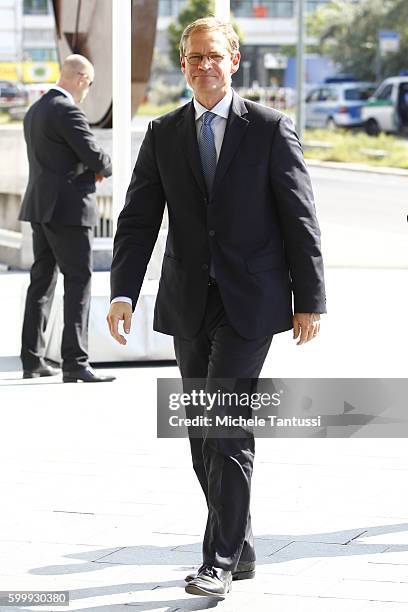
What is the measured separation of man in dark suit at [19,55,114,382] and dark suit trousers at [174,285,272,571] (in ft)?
12.9

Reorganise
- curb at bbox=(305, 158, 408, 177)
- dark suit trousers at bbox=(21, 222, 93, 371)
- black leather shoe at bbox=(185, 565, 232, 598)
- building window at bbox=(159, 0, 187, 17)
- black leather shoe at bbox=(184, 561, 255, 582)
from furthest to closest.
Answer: building window at bbox=(159, 0, 187, 17) < curb at bbox=(305, 158, 408, 177) < dark suit trousers at bbox=(21, 222, 93, 371) < black leather shoe at bbox=(184, 561, 255, 582) < black leather shoe at bbox=(185, 565, 232, 598)

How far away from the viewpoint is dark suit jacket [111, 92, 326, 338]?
449 cm

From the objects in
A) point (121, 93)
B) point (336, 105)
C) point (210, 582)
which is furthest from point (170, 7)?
point (210, 582)

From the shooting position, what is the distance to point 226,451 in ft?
14.6

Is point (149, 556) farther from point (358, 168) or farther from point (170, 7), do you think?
point (170, 7)

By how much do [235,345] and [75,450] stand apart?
2.39m

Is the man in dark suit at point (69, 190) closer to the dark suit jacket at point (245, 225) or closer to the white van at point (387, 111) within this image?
the dark suit jacket at point (245, 225)

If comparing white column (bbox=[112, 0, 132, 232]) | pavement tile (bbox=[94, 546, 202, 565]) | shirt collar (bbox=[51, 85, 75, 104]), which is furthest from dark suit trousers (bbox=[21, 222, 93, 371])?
pavement tile (bbox=[94, 546, 202, 565])

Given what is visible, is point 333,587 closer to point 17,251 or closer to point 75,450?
point 75,450

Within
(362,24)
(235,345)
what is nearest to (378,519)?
(235,345)

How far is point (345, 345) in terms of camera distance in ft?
31.8

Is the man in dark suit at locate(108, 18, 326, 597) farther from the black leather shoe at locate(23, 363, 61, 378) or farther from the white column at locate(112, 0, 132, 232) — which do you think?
the white column at locate(112, 0, 132, 232)

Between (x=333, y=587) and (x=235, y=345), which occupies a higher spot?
(x=235, y=345)

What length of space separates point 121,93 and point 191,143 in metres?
4.60
